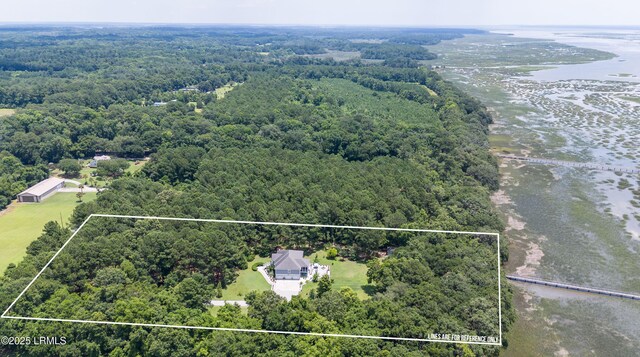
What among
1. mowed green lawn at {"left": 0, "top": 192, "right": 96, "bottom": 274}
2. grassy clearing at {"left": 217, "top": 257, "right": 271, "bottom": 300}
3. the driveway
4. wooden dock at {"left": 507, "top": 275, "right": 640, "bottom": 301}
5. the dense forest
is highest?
the dense forest

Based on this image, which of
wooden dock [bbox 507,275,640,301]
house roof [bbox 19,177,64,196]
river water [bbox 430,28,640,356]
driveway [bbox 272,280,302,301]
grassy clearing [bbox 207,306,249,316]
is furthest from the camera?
house roof [bbox 19,177,64,196]

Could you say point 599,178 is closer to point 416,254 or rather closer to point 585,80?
point 416,254

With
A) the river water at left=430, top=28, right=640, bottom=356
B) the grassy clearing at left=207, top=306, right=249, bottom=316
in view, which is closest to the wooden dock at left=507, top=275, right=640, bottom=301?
the river water at left=430, top=28, right=640, bottom=356

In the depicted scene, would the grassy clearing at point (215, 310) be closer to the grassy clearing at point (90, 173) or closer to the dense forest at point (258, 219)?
the dense forest at point (258, 219)

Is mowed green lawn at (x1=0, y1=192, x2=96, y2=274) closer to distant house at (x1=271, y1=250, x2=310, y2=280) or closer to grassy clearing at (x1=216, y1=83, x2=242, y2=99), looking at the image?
distant house at (x1=271, y1=250, x2=310, y2=280)

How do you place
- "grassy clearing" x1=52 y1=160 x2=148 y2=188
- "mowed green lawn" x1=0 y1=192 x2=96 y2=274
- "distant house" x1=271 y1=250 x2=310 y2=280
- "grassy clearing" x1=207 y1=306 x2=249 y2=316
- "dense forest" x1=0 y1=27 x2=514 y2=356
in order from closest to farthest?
"dense forest" x1=0 y1=27 x2=514 y2=356 < "grassy clearing" x1=207 y1=306 x2=249 y2=316 < "distant house" x1=271 y1=250 x2=310 y2=280 < "mowed green lawn" x1=0 y1=192 x2=96 y2=274 < "grassy clearing" x1=52 y1=160 x2=148 y2=188

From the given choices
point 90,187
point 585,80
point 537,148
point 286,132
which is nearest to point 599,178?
point 537,148
